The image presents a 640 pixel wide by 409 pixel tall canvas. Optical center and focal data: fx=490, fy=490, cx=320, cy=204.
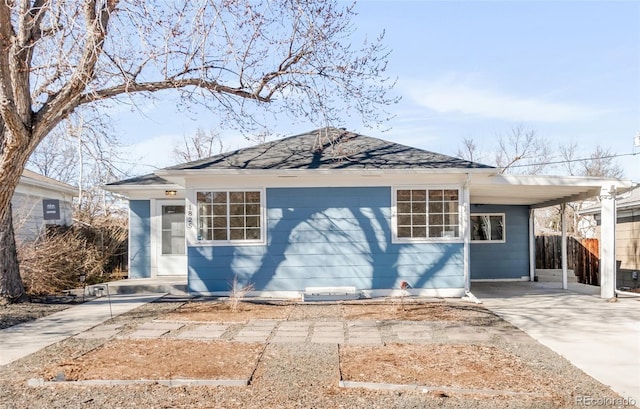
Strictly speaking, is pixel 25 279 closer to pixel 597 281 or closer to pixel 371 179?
pixel 371 179

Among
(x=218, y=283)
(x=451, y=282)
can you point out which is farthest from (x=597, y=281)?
(x=218, y=283)

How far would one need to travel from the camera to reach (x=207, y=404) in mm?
3994

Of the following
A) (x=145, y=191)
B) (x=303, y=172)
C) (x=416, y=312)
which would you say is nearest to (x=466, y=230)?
(x=416, y=312)

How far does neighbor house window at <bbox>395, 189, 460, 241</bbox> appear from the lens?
10.2 metres

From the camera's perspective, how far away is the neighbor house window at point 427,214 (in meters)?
10.2

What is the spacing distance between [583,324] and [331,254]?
4694 millimetres

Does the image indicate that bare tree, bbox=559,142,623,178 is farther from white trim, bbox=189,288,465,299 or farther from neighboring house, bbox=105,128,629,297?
white trim, bbox=189,288,465,299

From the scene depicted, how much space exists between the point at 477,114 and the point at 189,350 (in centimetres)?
2506

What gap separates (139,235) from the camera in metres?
12.8

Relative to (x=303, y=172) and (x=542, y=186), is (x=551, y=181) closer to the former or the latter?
(x=542, y=186)

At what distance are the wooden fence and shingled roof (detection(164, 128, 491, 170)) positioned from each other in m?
7.05

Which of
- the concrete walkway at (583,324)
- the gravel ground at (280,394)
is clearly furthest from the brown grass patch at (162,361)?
the concrete walkway at (583,324)

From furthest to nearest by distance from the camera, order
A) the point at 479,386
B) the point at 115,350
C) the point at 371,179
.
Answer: the point at 371,179 < the point at 115,350 < the point at 479,386

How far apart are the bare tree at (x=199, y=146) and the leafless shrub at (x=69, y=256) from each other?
15.1 m
